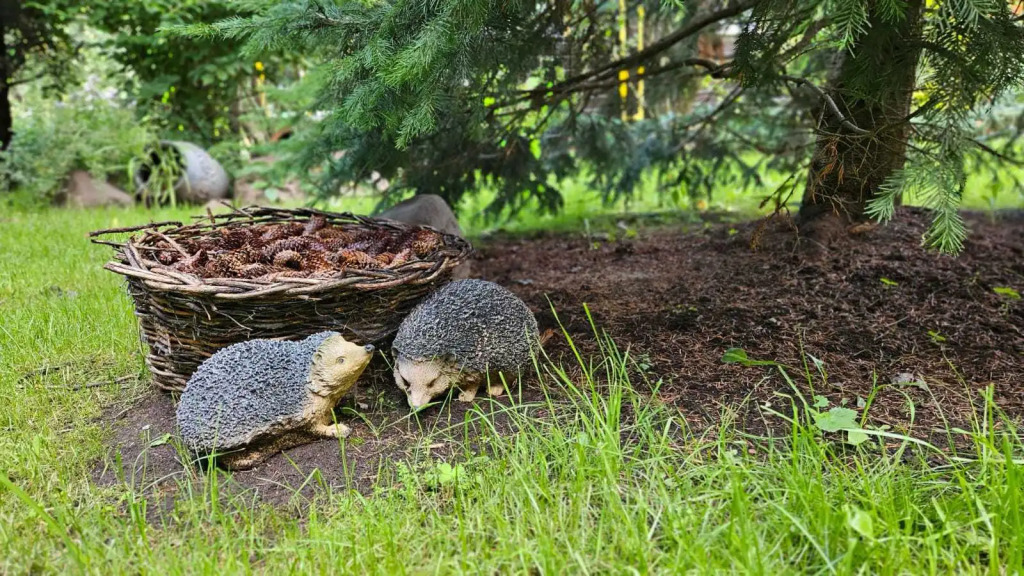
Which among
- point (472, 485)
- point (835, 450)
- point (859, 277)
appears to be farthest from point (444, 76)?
point (859, 277)

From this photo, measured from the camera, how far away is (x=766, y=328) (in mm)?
3006

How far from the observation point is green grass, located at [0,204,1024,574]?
1.64 m

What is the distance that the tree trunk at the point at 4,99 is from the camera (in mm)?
6906

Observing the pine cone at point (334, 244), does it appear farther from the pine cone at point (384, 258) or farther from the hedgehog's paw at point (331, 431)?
the hedgehog's paw at point (331, 431)

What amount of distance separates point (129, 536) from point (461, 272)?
2256 millimetres

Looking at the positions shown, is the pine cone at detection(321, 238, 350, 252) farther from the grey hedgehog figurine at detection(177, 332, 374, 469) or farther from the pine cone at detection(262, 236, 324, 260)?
the grey hedgehog figurine at detection(177, 332, 374, 469)

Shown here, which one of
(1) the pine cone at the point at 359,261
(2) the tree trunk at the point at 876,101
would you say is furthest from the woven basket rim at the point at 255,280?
(2) the tree trunk at the point at 876,101

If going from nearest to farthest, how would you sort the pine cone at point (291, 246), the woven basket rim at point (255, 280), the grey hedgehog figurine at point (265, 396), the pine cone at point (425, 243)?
the grey hedgehog figurine at point (265, 396) → the woven basket rim at point (255, 280) → the pine cone at point (291, 246) → the pine cone at point (425, 243)

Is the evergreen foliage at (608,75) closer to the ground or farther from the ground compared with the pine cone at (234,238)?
farther from the ground

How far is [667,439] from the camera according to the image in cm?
212

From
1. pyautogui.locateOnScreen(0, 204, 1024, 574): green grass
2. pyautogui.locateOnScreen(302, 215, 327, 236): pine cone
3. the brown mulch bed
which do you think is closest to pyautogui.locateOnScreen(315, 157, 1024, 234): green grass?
the brown mulch bed

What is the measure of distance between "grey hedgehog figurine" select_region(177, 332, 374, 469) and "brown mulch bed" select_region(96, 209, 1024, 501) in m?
0.08

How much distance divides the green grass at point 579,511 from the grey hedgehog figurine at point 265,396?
5.3 inches

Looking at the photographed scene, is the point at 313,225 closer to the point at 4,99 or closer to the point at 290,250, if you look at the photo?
the point at 290,250
